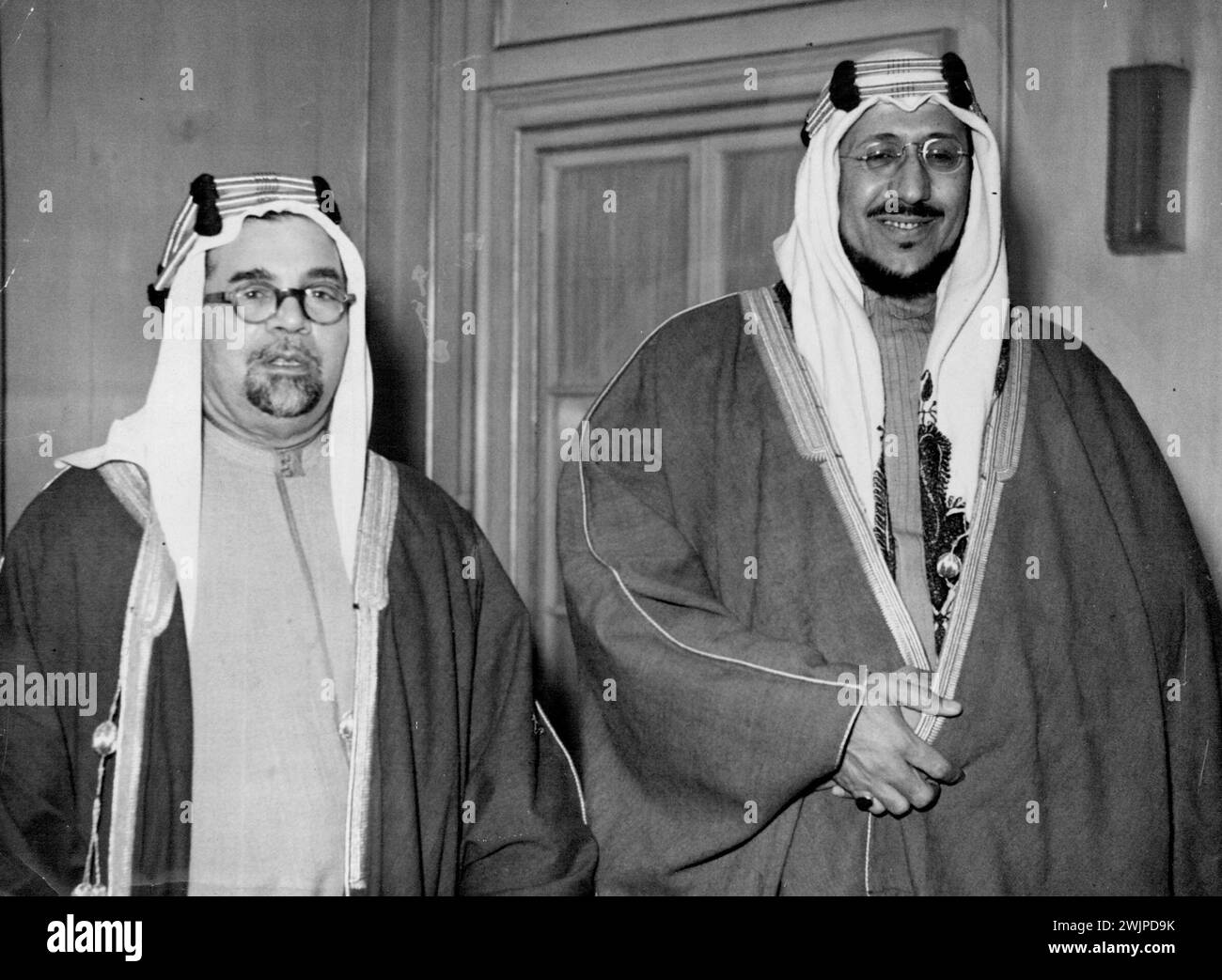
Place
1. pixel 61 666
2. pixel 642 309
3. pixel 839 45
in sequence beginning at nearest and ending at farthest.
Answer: pixel 61 666, pixel 839 45, pixel 642 309

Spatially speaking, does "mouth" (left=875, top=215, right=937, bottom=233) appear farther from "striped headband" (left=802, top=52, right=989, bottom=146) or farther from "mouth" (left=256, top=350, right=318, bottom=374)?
"mouth" (left=256, top=350, right=318, bottom=374)

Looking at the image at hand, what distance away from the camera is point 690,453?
2035mm

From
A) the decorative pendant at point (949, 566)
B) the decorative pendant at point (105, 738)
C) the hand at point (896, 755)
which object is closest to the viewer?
the decorative pendant at point (105, 738)

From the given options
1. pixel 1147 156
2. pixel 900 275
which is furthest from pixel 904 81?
pixel 1147 156

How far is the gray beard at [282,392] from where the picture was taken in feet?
5.98

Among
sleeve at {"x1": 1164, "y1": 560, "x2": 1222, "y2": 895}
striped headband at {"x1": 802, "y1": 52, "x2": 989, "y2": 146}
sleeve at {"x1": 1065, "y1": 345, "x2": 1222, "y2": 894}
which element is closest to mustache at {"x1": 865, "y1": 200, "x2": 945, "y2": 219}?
striped headband at {"x1": 802, "y1": 52, "x2": 989, "y2": 146}

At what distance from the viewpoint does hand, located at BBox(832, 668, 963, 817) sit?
1857 millimetres

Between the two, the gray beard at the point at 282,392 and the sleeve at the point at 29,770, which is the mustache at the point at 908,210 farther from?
the sleeve at the point at 29,770

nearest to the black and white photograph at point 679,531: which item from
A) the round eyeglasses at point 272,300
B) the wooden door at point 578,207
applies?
the round eyeglasses at point 272,300

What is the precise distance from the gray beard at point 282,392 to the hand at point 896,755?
0.81 m

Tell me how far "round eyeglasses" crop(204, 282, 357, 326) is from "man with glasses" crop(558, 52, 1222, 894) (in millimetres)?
422
